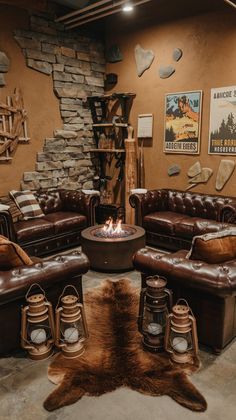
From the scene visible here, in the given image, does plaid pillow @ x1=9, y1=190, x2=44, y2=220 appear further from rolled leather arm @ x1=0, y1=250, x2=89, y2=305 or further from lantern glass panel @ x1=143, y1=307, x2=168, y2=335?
lantern glass panel @ x1=143, y1=307, x2=168, y2=335

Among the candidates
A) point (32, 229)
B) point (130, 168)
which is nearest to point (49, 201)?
point (32, 229)

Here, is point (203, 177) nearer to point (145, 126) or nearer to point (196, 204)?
point (196, 204)

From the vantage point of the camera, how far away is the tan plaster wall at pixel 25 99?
4871 mm

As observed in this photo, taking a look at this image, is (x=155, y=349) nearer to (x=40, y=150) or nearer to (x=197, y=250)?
(x=197, y=250)

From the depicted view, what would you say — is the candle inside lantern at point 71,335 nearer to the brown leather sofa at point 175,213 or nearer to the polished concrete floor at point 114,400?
the polished concrete floor at point 114,400

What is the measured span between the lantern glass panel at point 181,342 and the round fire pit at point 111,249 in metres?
1.54

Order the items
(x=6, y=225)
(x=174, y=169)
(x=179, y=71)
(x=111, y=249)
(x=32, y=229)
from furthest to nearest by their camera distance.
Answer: (x=174, y=169) → (x=179, y=71) → (x=32, y=229) → (x=6, y=225) → (x=111, y=249)

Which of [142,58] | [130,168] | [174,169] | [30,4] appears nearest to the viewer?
[30,4]

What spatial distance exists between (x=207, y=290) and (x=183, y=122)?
3.62 metres

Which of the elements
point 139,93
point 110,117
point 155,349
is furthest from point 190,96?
point 155,349

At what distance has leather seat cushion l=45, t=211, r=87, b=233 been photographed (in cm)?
466

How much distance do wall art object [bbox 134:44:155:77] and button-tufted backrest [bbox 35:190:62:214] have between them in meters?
2.64

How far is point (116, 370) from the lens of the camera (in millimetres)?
2279

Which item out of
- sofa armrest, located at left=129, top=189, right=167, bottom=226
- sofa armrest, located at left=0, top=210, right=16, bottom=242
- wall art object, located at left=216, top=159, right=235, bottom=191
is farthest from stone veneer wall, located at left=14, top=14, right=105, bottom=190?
wall art object, located at left=216, top=159, right=235, bottom=191
